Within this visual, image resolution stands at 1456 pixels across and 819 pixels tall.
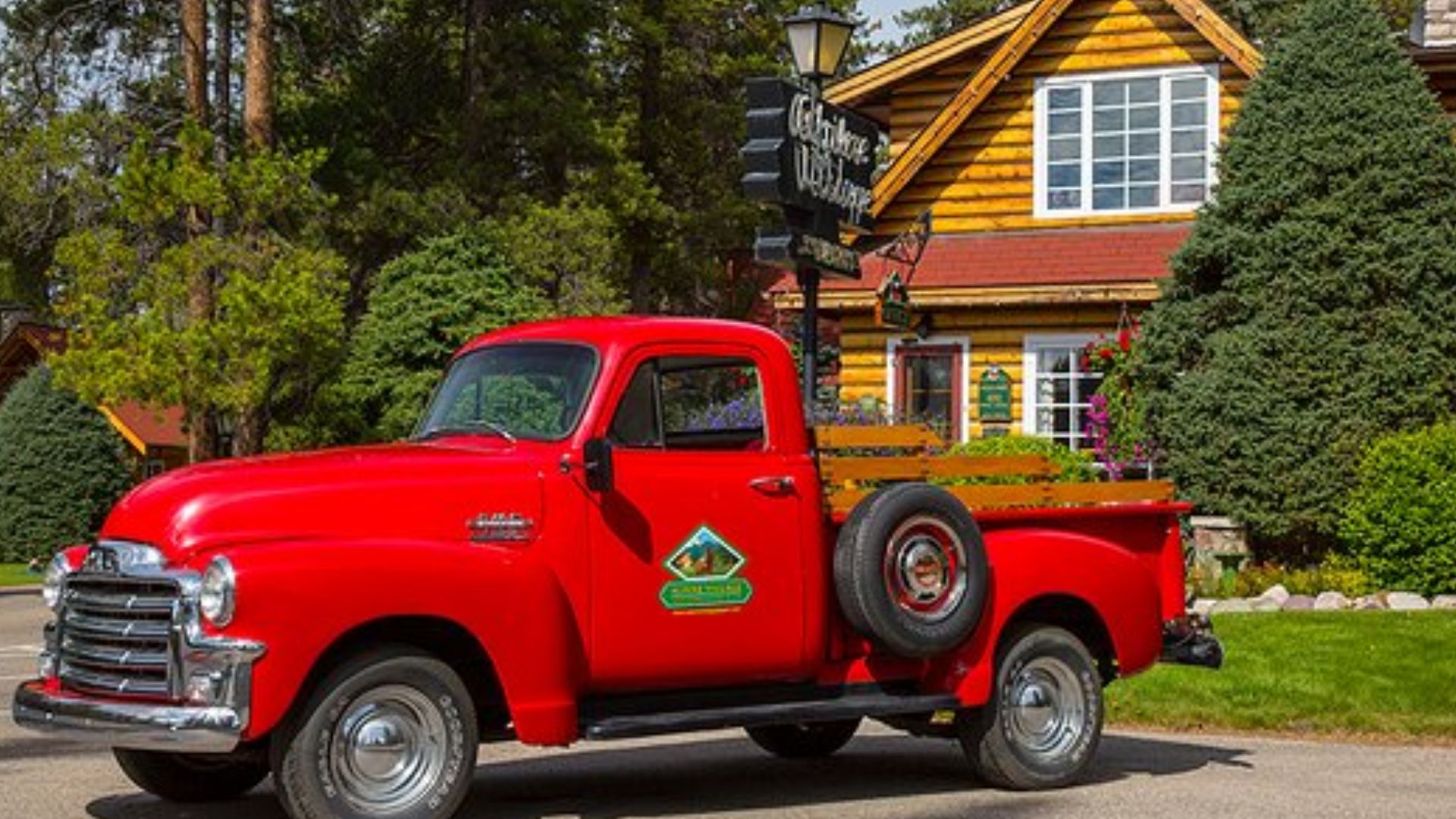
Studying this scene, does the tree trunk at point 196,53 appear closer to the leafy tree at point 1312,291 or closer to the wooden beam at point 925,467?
the leafy tree at point 1312,291

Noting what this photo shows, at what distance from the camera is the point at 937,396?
28.4 metres

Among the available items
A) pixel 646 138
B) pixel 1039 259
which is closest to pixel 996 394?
pixel 1039 259

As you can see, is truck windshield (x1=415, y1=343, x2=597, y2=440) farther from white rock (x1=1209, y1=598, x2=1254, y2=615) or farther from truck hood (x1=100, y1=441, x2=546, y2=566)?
white rock (x1=1209, y1=598, x2=1254, y2=615)

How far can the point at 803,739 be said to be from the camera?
483 inches

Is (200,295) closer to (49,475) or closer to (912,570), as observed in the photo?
(49,475)

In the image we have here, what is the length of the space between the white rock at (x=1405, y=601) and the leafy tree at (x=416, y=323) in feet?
55.8

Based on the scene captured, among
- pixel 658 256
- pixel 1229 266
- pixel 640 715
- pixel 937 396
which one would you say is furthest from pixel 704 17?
pixel 640 715

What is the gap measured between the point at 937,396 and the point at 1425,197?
7.77 m

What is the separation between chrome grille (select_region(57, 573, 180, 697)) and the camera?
8711mm

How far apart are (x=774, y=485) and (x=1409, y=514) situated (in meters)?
11.4

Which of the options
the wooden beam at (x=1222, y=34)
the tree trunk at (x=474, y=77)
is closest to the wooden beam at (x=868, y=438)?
the wooden beam at (x=1222, y=34)

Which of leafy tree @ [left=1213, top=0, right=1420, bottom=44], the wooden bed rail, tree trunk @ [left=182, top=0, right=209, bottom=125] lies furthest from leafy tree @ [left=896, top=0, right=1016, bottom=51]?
the wooden bed rail

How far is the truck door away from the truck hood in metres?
0.46

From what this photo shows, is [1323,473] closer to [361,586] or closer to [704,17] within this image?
[361,586]
